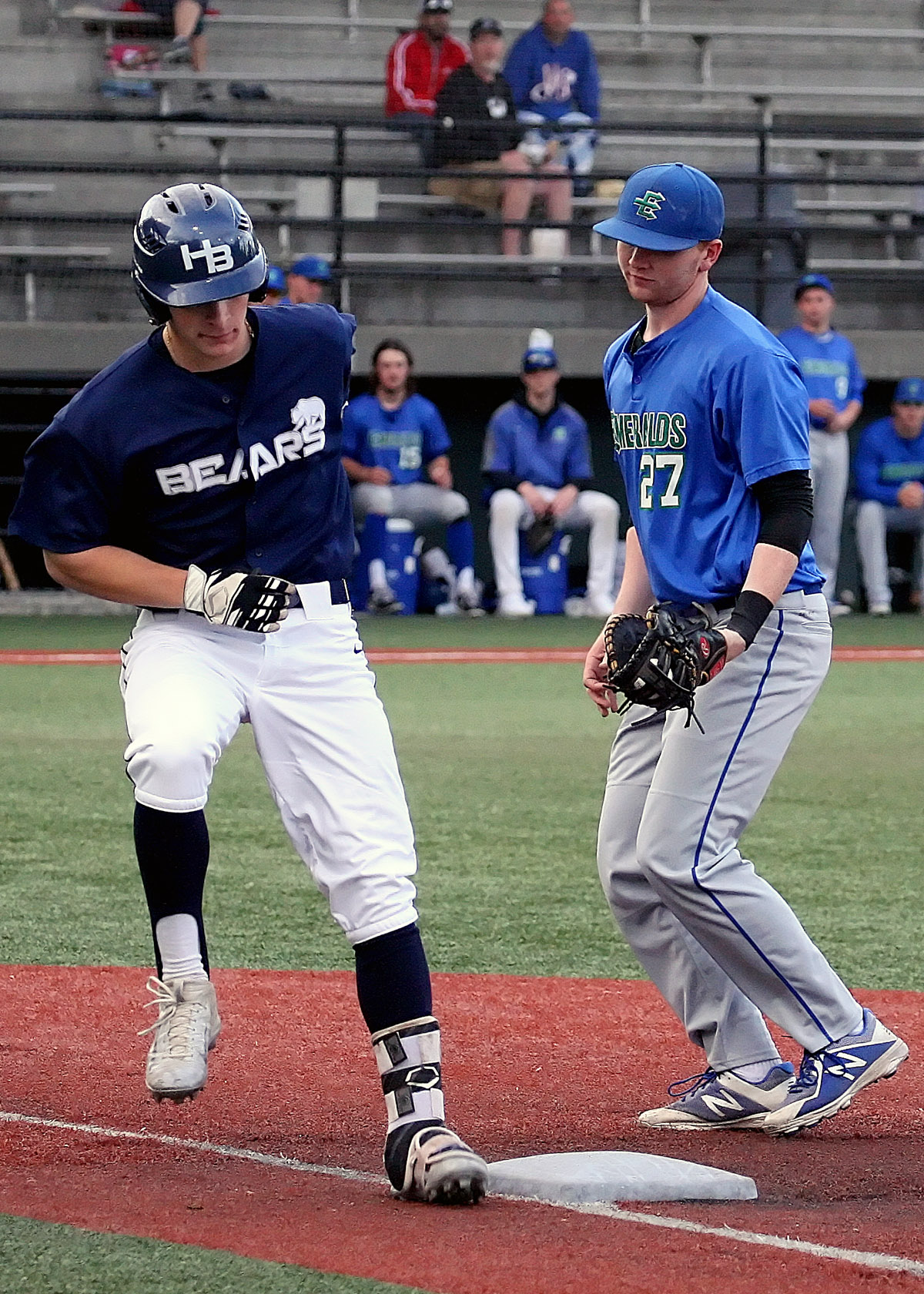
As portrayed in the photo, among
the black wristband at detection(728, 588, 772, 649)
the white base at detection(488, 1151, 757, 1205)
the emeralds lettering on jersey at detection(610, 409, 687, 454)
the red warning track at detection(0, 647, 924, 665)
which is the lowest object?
the red warning track at detection(0, 647, 924, 665)

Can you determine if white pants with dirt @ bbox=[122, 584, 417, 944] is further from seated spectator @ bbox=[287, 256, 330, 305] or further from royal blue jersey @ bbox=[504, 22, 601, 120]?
royal blue jersey @ bbox=[504, 22, 601, 120]

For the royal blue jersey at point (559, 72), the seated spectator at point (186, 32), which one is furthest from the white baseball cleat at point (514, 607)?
the seated spectator at point (186, 32)

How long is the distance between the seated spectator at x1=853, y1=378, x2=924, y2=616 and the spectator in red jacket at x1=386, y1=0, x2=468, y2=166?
4.36 m

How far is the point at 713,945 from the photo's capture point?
3865mm

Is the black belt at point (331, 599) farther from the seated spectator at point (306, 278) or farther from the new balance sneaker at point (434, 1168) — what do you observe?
the seated spectator at point (306, 278)

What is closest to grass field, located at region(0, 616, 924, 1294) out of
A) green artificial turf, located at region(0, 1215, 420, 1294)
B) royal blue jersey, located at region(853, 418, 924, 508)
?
green artificial turf, located at region(0, 1215, 420, 1294)

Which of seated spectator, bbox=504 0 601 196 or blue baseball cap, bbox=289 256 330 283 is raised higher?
seated spectator, bbox=504 0 601 196

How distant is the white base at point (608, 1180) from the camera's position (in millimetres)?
3264

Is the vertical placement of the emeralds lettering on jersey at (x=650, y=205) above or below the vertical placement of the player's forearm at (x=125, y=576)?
Answer: above

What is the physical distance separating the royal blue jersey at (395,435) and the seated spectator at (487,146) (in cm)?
220

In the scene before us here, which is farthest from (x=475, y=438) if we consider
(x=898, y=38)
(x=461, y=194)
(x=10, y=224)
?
(x=898, y=38)

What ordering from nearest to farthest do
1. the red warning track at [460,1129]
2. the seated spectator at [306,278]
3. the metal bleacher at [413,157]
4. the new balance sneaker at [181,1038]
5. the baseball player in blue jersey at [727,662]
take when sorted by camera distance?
1. the red warning track at [460,1129]
2. the new balance sneaker at [181,1038]
3. the baseball player in blue jersey at [727,662]
4. the seated spectator at [306,278]
5. the metal bleacher at [413,157]

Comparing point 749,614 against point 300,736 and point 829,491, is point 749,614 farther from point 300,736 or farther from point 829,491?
point 829,491

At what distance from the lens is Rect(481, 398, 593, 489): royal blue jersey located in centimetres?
1423
